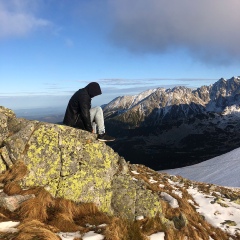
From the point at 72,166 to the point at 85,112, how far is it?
10.6ft

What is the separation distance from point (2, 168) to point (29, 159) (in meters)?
1.24

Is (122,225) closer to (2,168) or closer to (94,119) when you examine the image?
(2,168)

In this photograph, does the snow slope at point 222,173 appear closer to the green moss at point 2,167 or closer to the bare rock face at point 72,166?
the bare rock face at point 72,166

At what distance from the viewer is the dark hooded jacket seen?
14000 mm

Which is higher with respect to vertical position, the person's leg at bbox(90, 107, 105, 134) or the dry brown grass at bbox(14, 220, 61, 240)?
the person's leg at bbox(90, 107, 105, 134)

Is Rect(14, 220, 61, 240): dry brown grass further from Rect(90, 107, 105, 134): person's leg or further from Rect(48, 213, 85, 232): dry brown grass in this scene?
Rect(90, 107, 105, 134): person's leg

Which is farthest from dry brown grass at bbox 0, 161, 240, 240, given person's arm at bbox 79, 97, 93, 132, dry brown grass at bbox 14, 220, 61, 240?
person's arm at bbox 79, 97, 93, 132

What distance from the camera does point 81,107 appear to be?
13961 millimetres

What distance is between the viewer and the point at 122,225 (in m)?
9.46

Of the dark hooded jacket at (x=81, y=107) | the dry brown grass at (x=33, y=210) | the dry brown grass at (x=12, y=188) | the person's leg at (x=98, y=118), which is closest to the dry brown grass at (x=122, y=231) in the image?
the dry brown grass at (x=33, y=210)

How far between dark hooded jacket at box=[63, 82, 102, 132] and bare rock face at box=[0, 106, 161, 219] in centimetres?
104

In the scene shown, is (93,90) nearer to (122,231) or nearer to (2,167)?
(2,167)

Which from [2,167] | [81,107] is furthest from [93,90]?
[2,167]

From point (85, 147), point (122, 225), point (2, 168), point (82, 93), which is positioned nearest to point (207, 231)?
point (122, 225)
